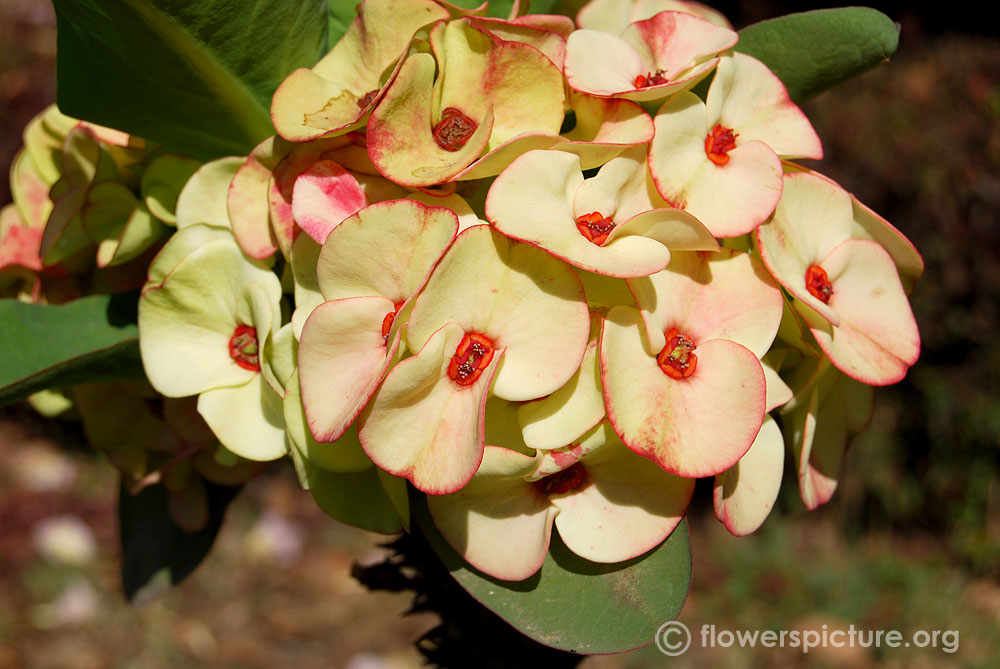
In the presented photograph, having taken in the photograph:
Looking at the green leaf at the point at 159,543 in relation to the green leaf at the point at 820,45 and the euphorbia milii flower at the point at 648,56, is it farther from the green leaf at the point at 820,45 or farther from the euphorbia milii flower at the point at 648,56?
the green leaf at the point at 820,45

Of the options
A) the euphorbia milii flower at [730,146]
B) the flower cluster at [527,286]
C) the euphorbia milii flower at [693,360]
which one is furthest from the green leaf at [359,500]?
the euphorbia milii flower at [730,146]

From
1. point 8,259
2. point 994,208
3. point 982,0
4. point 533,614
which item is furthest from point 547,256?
point 982,0

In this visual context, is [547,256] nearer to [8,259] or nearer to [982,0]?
[8,259]

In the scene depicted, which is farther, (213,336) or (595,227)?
(213,336)
